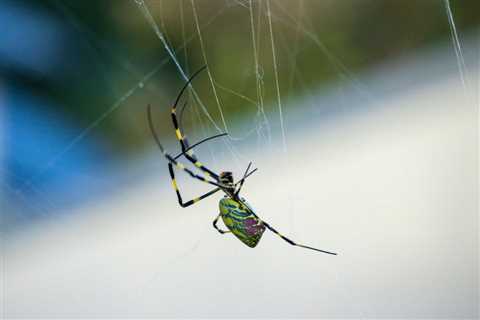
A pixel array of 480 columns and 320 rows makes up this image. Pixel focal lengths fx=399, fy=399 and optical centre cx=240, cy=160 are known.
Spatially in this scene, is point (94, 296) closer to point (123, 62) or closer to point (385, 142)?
point (123, 62)

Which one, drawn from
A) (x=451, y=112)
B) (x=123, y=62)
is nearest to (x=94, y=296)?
(x=123, y=62)

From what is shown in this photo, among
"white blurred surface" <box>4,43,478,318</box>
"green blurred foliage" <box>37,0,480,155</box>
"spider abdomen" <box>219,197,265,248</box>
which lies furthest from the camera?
"green blurred foliage" <box>37,0,480,155</box>

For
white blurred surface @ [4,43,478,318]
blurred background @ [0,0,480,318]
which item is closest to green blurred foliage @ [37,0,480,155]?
blurred background @ [0,0,480,318]

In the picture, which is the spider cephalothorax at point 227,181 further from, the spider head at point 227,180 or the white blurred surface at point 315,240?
the white blurred surface at point 315,240

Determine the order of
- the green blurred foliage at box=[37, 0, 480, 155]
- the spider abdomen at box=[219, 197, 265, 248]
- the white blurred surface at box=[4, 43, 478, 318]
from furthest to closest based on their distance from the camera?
the green blurred foliage at box=[37, 0, 480, 155] → the white blurred surface at box=[4, 43, 478, 318] → the spider abdomen at box=[219, 197, 265, 248]

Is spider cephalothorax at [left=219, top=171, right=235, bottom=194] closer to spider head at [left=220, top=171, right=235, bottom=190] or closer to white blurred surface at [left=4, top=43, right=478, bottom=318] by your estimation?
spider head at [left=220, top=171, right=235, bottom=190]

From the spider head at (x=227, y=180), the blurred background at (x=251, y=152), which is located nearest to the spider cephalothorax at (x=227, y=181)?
the spider head at (x=227, y=180)
